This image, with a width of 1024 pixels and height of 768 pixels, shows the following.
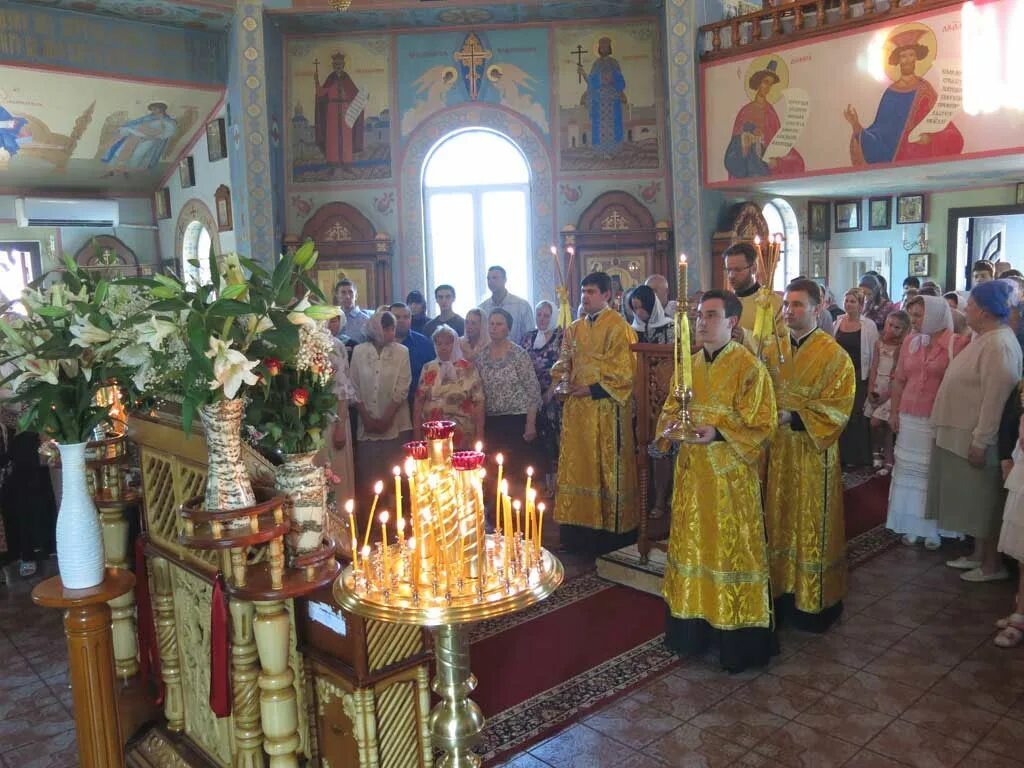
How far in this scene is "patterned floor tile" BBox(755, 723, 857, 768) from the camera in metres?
3.16

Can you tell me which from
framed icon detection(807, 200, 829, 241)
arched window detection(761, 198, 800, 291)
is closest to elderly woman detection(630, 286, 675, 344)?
arched window detection(761, 198, 800, 291)

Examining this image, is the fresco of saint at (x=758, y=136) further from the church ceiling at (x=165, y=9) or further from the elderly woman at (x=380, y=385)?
the church ceiling at (x=165, y=9)

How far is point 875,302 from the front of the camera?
8.70 meters

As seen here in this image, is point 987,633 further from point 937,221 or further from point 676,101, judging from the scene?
point 937,221

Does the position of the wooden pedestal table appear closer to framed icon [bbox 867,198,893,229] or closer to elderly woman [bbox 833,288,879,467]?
elderly woman [bbox 833,288,879,467]

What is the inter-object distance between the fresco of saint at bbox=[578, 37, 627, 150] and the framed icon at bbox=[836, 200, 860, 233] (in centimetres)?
448

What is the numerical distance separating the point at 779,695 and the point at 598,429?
2167mm

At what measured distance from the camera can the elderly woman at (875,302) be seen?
8.43 m

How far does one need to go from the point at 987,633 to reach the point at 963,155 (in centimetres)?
525

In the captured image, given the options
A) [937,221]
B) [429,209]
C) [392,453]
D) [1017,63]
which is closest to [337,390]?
[392,453]

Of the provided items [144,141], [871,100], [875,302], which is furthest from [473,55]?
[875,302]

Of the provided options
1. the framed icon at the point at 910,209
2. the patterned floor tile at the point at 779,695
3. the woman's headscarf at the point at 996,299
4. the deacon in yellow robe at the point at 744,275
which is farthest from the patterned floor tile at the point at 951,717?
the framed icon at the point at 910,209

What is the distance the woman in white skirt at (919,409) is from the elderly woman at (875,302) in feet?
9.71

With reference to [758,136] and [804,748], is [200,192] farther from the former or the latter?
[804,748]
